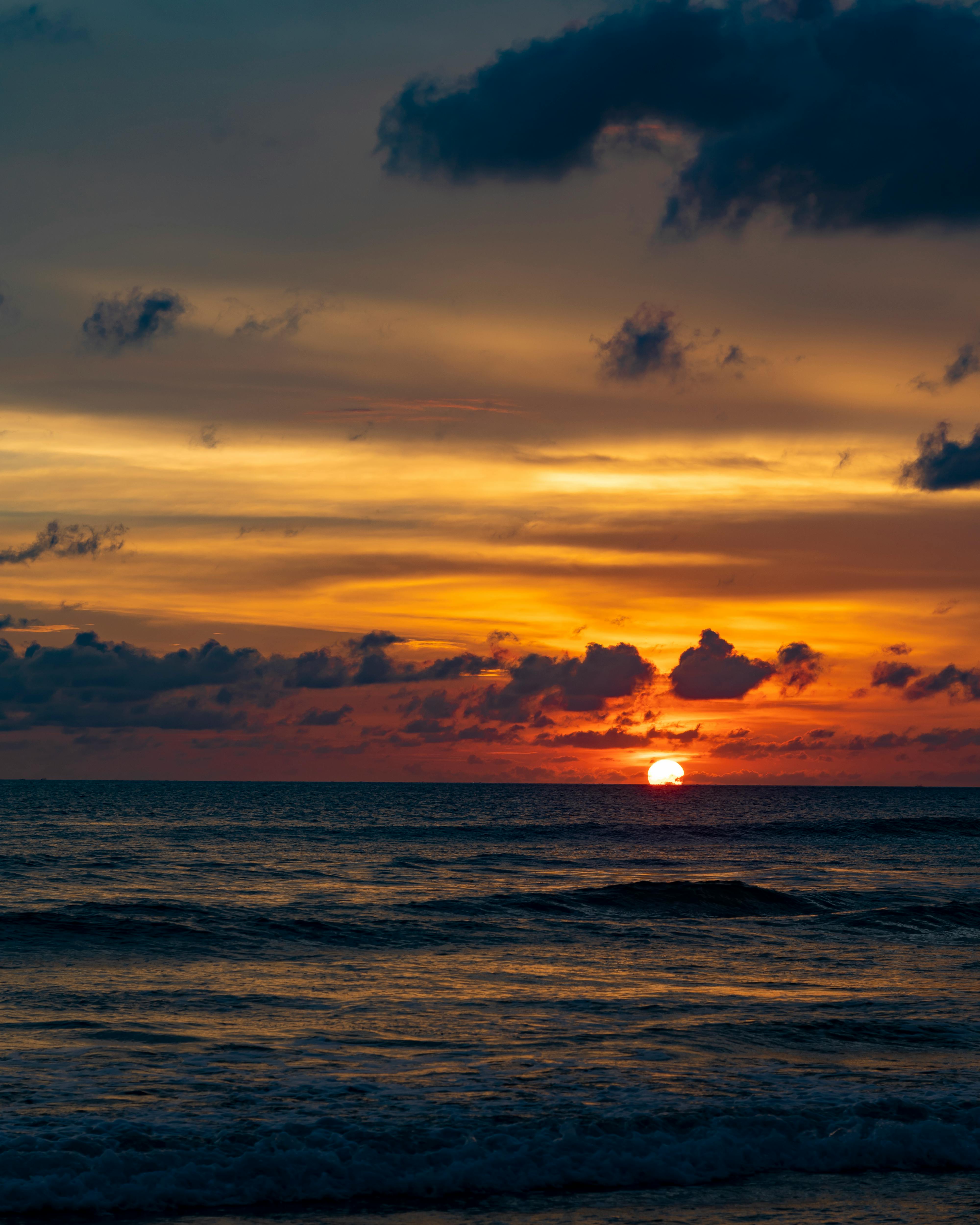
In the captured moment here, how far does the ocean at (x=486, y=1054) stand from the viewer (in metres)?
11.1

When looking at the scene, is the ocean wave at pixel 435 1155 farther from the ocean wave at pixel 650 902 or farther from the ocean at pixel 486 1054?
the ocean wave at pixel 650 902

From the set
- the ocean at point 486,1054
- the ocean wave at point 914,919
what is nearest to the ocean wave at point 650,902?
the ocean at point 486,1054

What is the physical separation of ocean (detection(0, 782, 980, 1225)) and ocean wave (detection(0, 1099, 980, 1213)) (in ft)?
0.11

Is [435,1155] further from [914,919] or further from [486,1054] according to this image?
[914,919]

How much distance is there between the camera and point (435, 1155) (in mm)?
11742

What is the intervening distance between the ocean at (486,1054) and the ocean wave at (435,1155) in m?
0.03

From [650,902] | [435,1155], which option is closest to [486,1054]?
[435,1155]

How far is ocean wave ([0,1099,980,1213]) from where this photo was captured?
35.8 feet

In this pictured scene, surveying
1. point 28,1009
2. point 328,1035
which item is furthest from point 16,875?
point 328,1035

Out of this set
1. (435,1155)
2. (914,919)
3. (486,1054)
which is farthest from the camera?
(914,919)

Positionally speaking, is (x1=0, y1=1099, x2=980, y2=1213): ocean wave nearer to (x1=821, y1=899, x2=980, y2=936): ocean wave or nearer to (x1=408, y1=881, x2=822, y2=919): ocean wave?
(x1=821, y1=899, x2=980, y2=936): ocean wave

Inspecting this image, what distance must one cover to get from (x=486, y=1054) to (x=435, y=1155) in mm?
4261

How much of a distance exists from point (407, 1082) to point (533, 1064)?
2154 millimetres

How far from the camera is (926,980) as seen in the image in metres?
22.6
